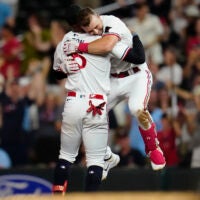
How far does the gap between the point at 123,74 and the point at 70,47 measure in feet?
2.43

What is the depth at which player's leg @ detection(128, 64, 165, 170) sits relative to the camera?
35.0ft

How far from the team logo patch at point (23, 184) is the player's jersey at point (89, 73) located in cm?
268

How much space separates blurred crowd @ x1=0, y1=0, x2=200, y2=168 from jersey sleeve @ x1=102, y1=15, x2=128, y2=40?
319 centimetres

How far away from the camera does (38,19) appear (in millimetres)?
17625

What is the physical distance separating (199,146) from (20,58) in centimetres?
502

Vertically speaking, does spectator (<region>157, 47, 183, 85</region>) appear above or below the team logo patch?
above

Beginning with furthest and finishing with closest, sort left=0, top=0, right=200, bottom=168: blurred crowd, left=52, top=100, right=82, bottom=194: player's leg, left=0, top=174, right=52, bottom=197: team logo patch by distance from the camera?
left=0, top=0, right=200, bottom=168: blurred crowd < left=0, top=174, right=52, bottom=197: team logo patch < left=52, top=100, right=82, bottom=194: player's leg

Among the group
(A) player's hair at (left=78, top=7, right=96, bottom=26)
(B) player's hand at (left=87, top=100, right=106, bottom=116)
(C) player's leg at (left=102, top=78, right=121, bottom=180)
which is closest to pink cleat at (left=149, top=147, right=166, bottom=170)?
(C) player's leg at (left=102, top=78, right=121, bottom=180)

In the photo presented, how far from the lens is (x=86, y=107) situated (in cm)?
1055

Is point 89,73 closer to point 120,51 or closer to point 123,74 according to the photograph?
point 120,51

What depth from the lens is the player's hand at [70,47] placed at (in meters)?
10.5

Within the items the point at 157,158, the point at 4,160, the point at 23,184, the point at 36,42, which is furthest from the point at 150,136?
the point at 36,42

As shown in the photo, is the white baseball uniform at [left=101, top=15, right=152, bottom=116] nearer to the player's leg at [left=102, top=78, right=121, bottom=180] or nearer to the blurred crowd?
the player's leg at [left=102, top=78, right=121, bottom=180]

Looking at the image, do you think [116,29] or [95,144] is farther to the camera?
[95,144]
